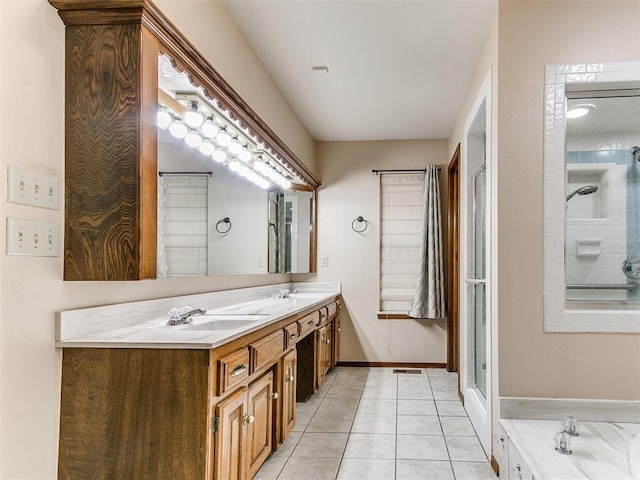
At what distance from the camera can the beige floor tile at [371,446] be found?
8.91 ft

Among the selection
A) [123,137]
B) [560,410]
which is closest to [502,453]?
[560,410]

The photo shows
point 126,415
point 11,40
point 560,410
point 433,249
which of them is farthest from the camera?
point 433,249

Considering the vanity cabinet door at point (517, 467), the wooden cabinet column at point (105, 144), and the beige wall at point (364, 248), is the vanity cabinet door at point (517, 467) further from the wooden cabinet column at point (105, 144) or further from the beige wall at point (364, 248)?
the beige wall at point (364, 248)

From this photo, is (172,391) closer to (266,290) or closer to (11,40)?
(11,40)

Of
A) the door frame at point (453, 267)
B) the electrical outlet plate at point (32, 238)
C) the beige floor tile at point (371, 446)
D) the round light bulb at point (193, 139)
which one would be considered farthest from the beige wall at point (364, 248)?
the electrical outlet plate at point (32, 238)

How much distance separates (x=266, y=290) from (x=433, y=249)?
185cm

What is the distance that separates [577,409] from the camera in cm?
224

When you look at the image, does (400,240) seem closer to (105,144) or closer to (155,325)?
(155,325)

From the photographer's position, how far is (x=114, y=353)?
1625mm

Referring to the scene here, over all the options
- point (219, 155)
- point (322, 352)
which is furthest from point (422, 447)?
point (219, 155)

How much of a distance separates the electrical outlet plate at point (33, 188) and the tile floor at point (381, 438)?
174 centimetres

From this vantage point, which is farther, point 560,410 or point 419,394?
point 419,394

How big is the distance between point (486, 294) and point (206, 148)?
1.86 meters

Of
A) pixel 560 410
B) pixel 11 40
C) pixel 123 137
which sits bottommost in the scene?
pixel 560 410
